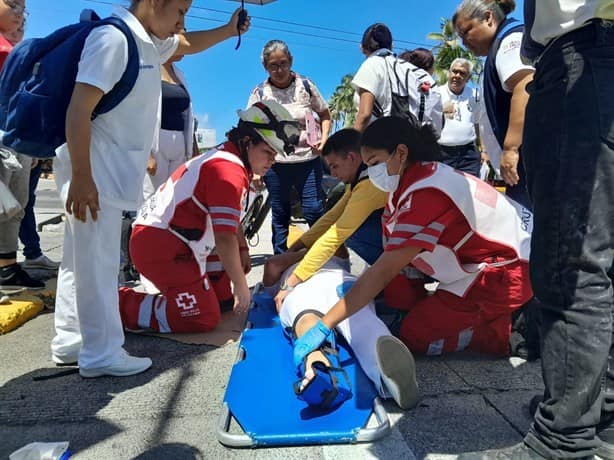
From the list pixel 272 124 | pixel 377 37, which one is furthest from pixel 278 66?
pixel 272 124

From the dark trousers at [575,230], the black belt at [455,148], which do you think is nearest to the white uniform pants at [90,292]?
the dark trousers at [575,230]

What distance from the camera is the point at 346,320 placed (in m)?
1.97

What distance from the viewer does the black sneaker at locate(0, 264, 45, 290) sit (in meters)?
2.96

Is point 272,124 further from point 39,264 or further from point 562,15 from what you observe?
point 39,264

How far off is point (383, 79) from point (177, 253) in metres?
1.65

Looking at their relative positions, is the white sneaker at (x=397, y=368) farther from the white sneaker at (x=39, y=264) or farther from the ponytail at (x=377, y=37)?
the white sneaker at (x=39, y=264)

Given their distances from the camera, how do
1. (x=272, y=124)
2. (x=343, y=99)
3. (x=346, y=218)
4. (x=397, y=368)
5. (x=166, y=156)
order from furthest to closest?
(x=343, y=99) → (x=166, y=156) → (x=346, y=218) → (x=272, y=124) → (x=397, y=368)

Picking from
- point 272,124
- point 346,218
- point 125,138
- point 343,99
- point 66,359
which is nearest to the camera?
point 125,138

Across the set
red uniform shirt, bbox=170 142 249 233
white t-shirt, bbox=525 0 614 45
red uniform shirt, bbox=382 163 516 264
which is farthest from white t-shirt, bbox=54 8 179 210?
white t-shirt, bbox=525 0 614 45

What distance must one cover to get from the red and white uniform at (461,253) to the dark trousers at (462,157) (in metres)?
1.64

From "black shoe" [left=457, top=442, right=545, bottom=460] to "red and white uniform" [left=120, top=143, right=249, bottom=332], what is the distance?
4.86 ft

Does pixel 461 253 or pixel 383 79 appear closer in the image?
pixel 461 253

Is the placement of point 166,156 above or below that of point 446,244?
above

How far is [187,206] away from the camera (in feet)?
7.61
